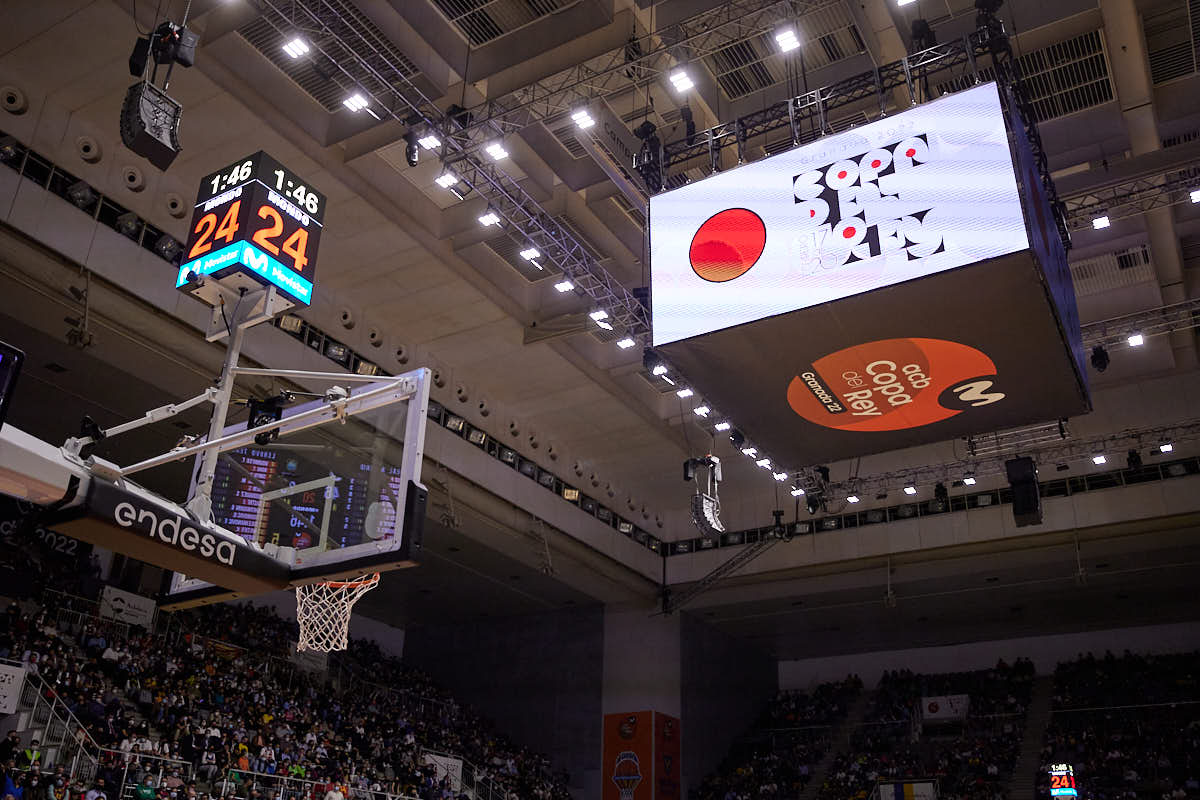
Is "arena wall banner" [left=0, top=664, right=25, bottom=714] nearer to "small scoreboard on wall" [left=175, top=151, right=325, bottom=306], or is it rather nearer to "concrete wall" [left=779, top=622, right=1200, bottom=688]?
"small scoreboard on wall" [left=175, top=151, right=325, bottom=306]

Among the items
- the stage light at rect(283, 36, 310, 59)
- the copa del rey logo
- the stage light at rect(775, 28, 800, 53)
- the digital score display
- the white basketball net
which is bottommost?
the digital score display

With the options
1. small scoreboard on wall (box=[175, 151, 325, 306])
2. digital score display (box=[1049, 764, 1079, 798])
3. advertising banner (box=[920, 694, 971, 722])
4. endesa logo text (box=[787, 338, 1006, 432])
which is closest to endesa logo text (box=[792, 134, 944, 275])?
endesa logo text (box=[787, 338, 1006, 432])

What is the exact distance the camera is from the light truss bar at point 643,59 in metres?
13.3

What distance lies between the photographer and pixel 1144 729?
29.1 m

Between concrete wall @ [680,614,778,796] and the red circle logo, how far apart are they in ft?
83.7

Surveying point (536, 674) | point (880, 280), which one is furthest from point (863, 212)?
point (536, 674)

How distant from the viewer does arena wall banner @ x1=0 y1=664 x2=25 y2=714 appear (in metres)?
15.3

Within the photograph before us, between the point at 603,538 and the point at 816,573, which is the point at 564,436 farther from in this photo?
the point at 816,573

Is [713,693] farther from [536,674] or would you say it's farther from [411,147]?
[411,147]

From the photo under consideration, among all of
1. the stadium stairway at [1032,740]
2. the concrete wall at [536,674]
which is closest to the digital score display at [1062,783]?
the stadium stairway at [1032,740]

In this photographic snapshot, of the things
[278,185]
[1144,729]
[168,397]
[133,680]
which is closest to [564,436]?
[168,397]

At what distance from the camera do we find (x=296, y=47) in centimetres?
1338

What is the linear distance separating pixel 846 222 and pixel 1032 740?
27.8 metres

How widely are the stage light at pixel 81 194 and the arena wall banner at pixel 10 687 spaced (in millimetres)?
7817
